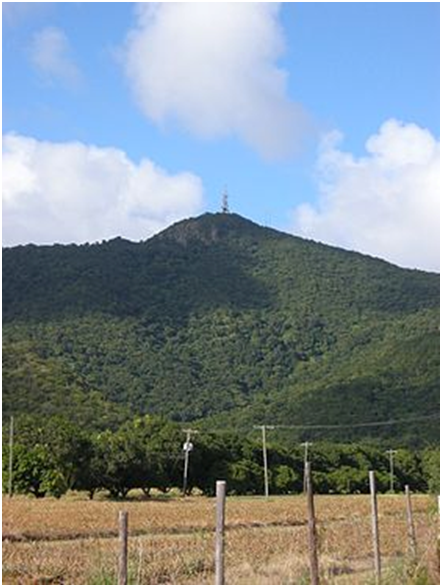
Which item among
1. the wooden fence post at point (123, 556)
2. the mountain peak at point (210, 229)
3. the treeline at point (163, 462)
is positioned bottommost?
the treeline at point (163, 462)

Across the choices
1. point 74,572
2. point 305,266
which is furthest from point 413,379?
point 74,572

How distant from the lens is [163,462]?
64750 millimetres

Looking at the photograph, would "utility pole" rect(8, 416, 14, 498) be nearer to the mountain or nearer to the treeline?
the treeline

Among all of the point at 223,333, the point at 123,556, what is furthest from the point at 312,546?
the point at 223,333

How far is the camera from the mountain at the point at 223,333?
8781 cm

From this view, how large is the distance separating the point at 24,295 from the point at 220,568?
344 feet

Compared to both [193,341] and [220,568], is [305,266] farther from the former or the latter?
[220,568]

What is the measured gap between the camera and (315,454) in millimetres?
73062

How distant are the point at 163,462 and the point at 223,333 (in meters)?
62.7

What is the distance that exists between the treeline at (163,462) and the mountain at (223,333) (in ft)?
33.1

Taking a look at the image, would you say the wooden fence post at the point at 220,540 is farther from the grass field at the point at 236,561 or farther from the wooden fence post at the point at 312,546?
the wooden fence post at the point at 312,546

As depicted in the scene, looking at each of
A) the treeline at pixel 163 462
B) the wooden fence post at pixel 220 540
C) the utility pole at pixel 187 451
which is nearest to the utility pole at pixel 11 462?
the treeline at pixel 163 462

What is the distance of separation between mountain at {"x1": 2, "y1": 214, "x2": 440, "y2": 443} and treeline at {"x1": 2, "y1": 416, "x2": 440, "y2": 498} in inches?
398

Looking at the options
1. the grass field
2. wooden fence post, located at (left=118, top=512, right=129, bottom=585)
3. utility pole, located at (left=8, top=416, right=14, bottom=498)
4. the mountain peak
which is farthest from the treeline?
the mountain peak
